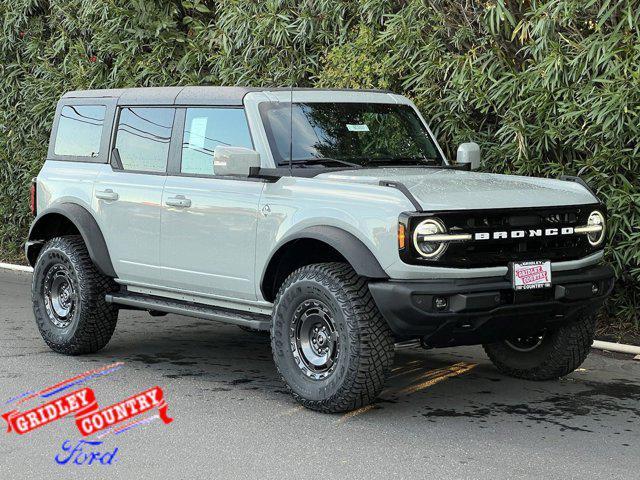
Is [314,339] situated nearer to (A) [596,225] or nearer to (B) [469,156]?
(A) [596,225]

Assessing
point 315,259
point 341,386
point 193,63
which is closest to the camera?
point 341,386

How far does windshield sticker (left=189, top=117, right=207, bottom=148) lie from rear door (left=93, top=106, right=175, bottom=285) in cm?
21

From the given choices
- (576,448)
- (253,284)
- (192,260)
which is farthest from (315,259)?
(576,448)

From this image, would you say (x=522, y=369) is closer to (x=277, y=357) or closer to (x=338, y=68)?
(x=277, y=357)

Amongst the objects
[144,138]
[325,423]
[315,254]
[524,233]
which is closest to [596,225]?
[524,233]

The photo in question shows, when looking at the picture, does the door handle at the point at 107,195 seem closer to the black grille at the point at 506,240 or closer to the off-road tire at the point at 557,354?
the black grille at the point at 506,240

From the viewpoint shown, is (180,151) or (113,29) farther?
(113,29)

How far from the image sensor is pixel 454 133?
9.98 metres

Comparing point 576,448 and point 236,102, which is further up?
point 236,102

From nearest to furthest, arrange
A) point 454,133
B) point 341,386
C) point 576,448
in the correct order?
point 576,448 < point 341,386 < point 454,133

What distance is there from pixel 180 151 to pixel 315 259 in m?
1.37

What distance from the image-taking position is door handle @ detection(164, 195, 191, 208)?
748 centimetres

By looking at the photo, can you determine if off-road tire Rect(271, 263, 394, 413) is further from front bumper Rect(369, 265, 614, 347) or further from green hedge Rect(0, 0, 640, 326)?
green hedge Rect(0, 0, 640, 326)

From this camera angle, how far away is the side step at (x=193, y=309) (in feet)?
23.4
